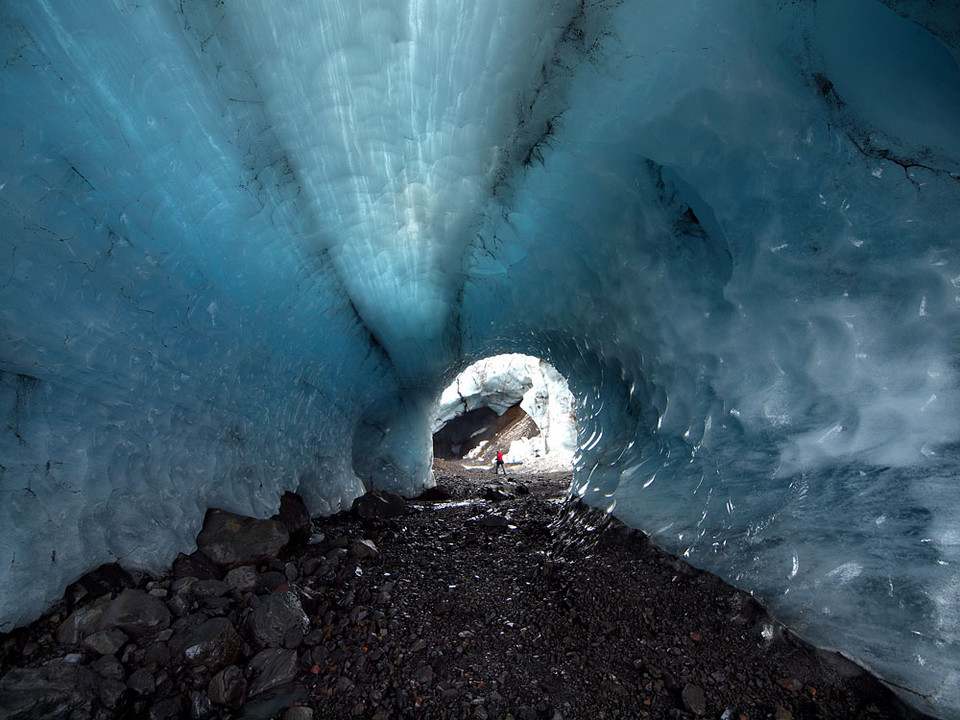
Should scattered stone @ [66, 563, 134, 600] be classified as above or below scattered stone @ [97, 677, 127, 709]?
above

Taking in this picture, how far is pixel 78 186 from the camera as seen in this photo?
2021mm

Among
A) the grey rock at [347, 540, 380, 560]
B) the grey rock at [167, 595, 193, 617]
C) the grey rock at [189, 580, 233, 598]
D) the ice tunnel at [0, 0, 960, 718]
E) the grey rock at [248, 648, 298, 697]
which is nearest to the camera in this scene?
the ice tunnel at [0, 0, 960, 718]

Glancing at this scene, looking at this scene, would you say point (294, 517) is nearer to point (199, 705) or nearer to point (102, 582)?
point (102, 582)

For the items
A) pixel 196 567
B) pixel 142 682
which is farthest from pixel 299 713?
pixel 196 567

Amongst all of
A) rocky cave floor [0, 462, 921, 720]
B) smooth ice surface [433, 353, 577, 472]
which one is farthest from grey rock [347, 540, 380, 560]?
smooth ice surface [433, 353, 577, 472]

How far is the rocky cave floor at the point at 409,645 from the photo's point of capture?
6.31 feet

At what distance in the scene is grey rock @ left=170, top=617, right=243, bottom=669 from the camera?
2.12 m

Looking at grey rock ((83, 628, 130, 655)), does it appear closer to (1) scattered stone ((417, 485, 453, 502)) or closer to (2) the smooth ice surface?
(1) scattered stone ((417, 485, 453, 502))

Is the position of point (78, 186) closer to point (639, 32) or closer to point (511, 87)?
point (511, 87)

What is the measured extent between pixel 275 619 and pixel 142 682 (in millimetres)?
572

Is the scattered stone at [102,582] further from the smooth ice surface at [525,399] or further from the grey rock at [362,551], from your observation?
the smooth ice surface at [525,399]

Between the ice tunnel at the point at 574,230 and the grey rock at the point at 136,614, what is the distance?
26cm

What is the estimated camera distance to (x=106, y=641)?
2.08 m

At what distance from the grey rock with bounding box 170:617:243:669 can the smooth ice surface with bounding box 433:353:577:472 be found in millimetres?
8133
